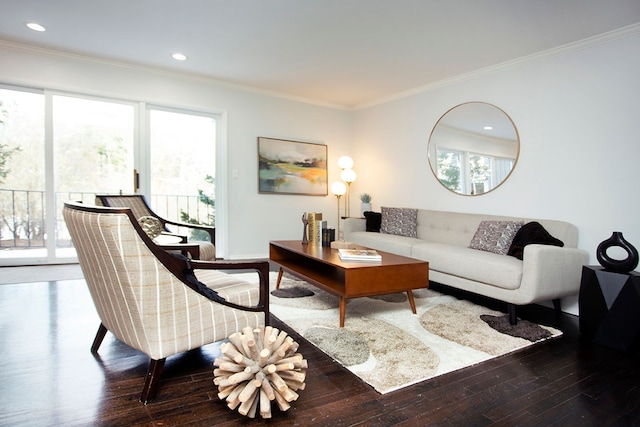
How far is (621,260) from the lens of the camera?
2340 mm

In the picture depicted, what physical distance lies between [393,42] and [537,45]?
1.35 meters

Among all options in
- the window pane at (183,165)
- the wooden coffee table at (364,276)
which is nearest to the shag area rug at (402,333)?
the wooden coffee table at (364,276)

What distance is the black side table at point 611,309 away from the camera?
7.14ft

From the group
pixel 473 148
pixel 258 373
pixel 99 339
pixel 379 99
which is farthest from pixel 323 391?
pixel 379 99

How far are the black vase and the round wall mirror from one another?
1.46 metres

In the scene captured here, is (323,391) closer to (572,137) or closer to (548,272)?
(548,272)

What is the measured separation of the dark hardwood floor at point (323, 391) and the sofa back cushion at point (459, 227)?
1.15 m

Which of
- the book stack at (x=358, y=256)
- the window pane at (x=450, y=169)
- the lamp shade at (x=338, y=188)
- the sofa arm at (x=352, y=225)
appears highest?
the window pane at (x=450, y=169)

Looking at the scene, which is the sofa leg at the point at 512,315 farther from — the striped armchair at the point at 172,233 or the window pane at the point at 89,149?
the window pane at the point at 89,149

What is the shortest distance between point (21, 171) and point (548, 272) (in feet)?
17.8

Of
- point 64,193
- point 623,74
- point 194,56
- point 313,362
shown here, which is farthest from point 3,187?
point 623,74

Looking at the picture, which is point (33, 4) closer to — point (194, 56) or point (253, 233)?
point (194, 56)

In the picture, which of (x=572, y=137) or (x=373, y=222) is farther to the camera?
(x=373, y=222)

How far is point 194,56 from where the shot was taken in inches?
152
